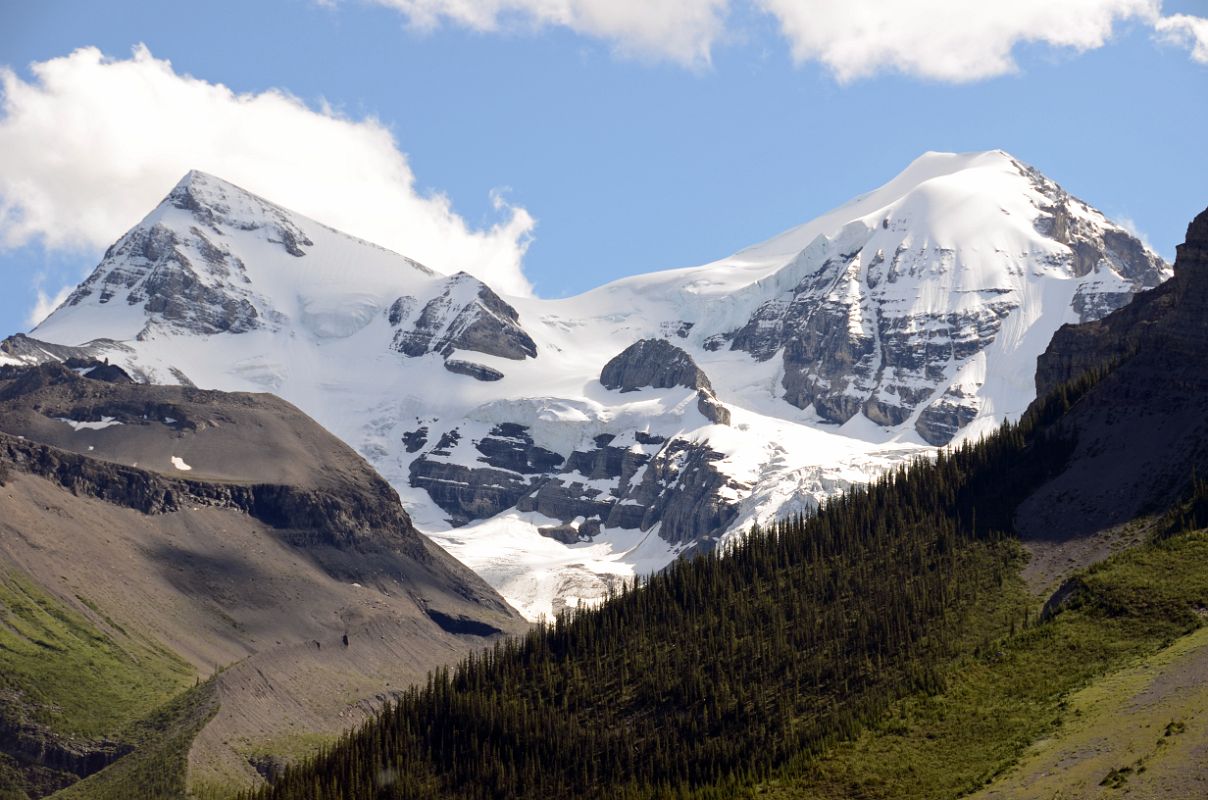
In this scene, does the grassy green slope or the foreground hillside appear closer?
the grassy green slope

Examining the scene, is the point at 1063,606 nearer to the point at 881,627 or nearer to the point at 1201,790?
the point at 881,627

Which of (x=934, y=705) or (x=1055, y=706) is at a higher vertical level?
(x=934, y=705)

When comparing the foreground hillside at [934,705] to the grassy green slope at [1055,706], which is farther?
the foreground hillside at [934,705]

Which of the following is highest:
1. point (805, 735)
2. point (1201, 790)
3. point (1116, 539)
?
point (1116, 539)

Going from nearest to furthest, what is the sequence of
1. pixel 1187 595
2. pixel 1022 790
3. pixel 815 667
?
1. pixel 1022 790
2. pixel 1187 595
3. pixel 815 667

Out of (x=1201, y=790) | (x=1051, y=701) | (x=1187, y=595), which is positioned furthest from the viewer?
(x=1187, y=595)

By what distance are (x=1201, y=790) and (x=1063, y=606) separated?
60.8 meters

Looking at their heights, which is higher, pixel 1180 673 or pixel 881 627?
pixel 881 627

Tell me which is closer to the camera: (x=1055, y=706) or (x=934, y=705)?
(x=1055, y=706)

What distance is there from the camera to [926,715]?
6511 inches

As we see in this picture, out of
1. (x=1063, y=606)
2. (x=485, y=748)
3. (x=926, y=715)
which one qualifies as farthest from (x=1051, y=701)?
(x=485, y=748)

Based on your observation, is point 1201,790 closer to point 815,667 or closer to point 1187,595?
point 1187,595

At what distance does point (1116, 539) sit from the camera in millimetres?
197125

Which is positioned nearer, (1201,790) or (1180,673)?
(1201,790)
